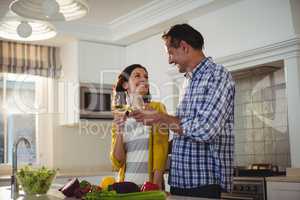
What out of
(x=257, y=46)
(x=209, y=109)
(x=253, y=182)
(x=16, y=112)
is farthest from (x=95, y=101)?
(x=209, y=109)

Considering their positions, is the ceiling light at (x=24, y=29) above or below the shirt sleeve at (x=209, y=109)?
above

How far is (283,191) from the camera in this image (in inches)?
117

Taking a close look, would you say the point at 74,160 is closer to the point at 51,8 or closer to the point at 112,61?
the point at 112,61

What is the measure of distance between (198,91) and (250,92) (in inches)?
88.1

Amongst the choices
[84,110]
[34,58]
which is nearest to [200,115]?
[84,110]

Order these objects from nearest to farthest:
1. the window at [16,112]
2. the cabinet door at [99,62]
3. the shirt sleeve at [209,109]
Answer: the shirt sleeve at [209,109] → the window at [16,112] → the cabinet door at [99,62]

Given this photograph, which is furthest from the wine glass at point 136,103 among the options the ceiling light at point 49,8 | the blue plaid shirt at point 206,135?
the ceiling light at point 49,8

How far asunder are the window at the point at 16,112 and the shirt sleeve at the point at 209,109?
3140 mm

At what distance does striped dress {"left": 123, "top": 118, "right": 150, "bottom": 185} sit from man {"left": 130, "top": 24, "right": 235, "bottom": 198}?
0.31 m

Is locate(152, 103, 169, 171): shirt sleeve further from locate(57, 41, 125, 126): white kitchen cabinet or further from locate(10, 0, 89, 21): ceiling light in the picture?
locate(57, 41, 125, 126): white kitchen cabinet

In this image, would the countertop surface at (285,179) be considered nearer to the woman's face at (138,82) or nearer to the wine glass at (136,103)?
the woman's face at (138,82)

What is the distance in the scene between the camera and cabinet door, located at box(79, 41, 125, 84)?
4.81 metres

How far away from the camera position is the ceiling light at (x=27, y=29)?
2670mm

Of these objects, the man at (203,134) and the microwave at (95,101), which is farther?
the microwave at (95,101)
